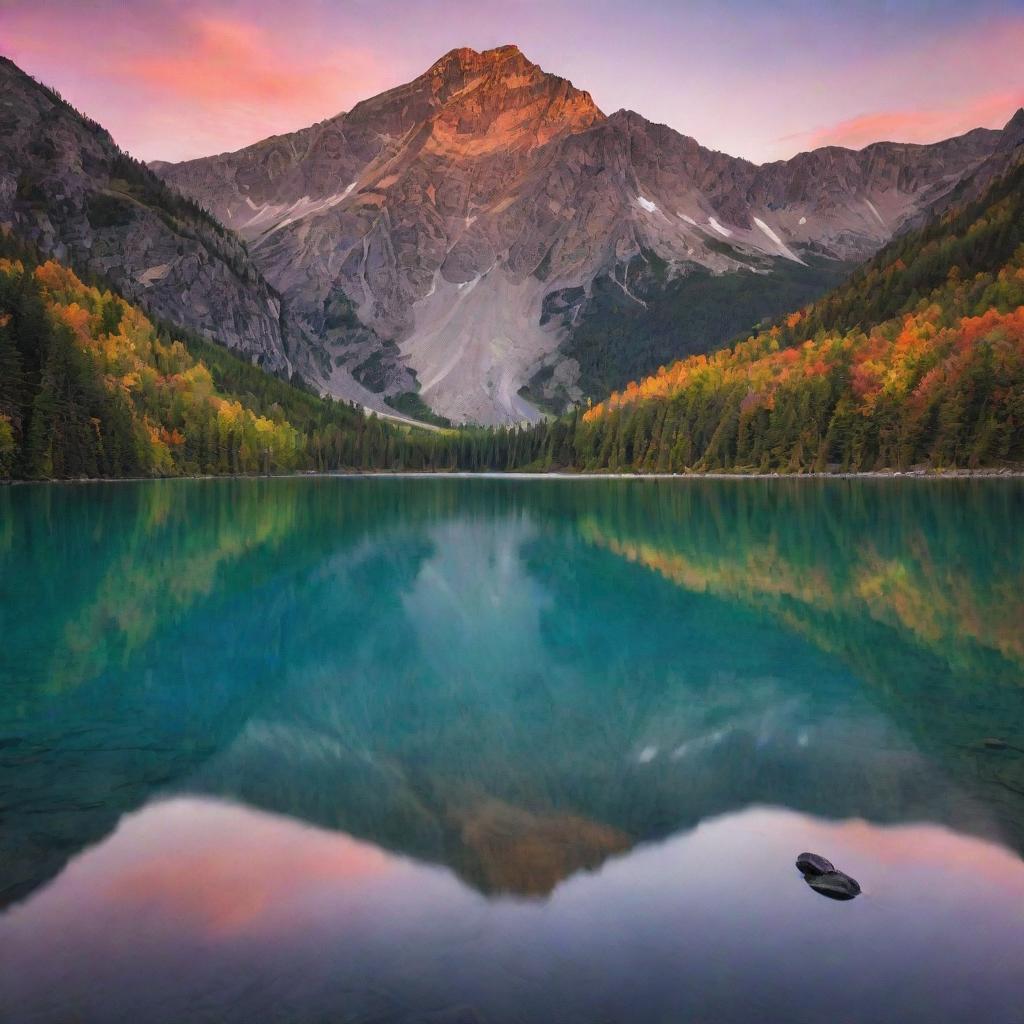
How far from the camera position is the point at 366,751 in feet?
38.9

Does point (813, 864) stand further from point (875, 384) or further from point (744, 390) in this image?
point (744, 390)

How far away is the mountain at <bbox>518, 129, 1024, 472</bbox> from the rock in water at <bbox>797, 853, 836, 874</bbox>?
106663 mm

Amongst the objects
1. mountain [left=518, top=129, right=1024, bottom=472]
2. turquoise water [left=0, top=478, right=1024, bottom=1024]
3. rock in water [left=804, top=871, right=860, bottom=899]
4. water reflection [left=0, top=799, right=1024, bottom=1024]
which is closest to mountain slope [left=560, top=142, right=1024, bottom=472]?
mountain [left=518, top=129, right=1024, bottom=472]

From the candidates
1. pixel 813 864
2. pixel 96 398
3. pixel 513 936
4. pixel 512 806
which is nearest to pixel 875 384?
pixel 96 398

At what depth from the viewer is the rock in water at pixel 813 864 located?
7.97m

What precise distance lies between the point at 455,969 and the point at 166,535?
39.5 meters

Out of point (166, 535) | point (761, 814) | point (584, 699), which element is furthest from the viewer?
point (166, 535)

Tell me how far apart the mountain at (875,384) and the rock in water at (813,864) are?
106663 mm

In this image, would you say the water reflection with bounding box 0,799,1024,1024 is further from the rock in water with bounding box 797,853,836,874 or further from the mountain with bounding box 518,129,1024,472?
the mountain with bounding box 518,129,1024,472

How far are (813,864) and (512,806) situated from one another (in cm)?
341

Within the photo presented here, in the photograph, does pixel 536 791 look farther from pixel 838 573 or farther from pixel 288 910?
pixel 838 573

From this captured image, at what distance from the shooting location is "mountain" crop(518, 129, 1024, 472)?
341 ft

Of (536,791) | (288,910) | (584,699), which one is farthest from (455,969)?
(584,699)

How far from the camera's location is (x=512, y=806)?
9.76m
